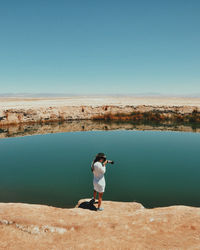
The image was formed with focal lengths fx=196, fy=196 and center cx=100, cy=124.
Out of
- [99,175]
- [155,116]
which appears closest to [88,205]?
[99,175]

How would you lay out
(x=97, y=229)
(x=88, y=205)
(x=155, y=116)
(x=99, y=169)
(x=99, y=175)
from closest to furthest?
(x=97, y=229)
(x=99, y=169)
(x=99, y=175)
(x=88, y=205)
(x=155, y=116)

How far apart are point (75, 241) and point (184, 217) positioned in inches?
126

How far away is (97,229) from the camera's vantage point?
5.30 meters

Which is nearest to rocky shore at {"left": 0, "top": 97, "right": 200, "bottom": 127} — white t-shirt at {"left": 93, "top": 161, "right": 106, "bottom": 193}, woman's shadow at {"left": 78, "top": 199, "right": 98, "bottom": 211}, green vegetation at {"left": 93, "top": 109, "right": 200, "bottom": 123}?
green vegetation at {"left": 93, "top": 109, "right": 200, "bottom": 123}

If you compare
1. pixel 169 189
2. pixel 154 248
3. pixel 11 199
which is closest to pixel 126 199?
pixel 169 189

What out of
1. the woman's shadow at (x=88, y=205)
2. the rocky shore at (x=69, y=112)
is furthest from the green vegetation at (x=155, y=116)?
the woman's shadow at (x=88, y=205)

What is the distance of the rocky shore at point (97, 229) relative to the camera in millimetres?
4691

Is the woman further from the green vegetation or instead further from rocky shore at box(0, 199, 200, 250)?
the green vegetation

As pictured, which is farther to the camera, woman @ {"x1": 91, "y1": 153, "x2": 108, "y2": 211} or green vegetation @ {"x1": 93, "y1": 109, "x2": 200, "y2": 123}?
green vegetation @ {"x1": 93, "y1": 109, "x2": 200, "y2": 123}

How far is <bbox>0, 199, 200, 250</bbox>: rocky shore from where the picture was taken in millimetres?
4691

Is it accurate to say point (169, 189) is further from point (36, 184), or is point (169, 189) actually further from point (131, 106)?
point (131, 106)

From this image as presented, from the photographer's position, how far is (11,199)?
29.7ft

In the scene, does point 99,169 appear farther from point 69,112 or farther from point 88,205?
point 69,112

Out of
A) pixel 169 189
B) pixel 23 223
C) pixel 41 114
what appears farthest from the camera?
pixel 41 114
